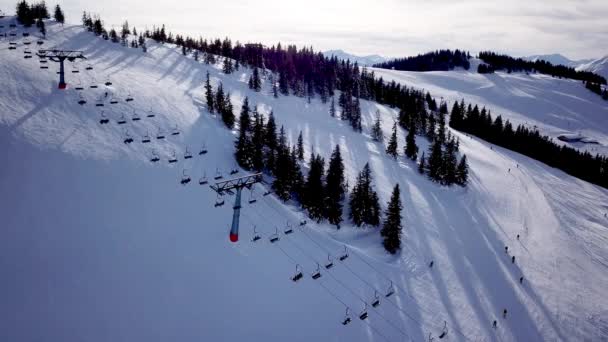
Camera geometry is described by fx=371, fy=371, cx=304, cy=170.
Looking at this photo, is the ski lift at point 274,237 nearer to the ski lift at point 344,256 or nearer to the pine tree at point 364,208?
the ski lift at point 344,256

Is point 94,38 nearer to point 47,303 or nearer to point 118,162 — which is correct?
point 118,162

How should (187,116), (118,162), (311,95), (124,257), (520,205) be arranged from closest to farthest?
(124,257), (118,162), (187,116), (520,205), (311,95)

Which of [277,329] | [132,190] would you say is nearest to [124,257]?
[132,190]

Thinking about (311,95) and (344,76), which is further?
(344,76)

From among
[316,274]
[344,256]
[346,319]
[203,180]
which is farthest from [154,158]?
[346,319]

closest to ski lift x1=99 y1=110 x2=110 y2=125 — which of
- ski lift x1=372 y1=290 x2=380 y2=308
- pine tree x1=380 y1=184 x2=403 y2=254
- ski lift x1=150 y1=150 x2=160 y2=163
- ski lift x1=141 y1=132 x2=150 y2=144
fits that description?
ski lift x1=141 y1=132 x2=150 y2=144

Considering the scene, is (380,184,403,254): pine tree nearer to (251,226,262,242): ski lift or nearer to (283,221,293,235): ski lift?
(283,221,293,235): ski lift

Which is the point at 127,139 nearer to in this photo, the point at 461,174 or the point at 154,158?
the point at 154,158

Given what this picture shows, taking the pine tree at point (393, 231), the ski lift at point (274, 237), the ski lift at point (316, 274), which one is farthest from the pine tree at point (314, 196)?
the ski lift at point (316, 274)
